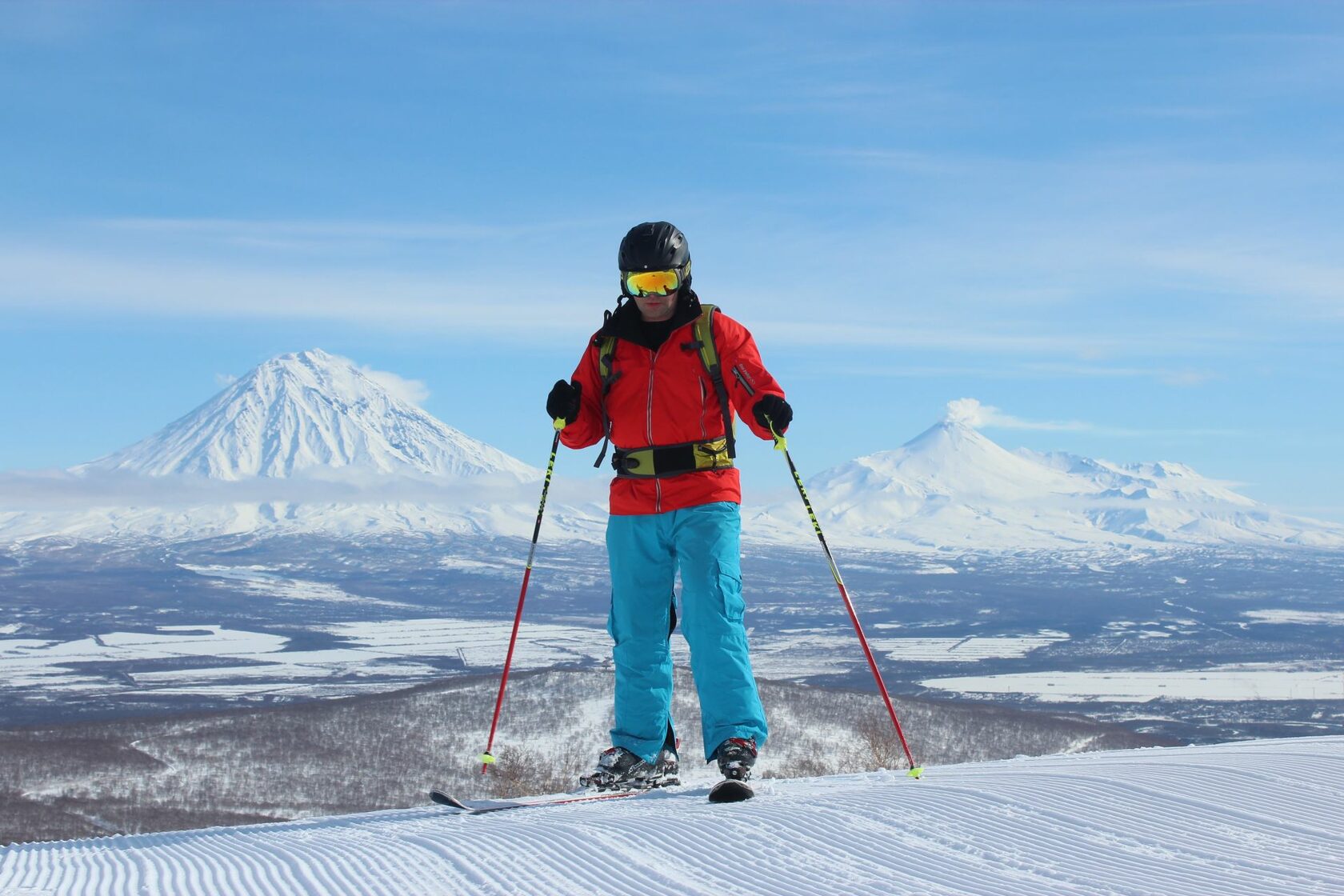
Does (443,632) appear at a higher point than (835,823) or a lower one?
lower

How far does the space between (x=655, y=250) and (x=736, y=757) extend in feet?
7.56

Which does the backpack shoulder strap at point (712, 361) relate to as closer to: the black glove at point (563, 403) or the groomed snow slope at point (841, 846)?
the black glove at point (563, 403)

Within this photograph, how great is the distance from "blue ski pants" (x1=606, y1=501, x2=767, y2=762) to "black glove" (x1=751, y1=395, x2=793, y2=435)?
1.41ft

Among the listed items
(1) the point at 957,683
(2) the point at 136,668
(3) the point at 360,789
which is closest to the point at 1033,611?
(1) the point at 957,683

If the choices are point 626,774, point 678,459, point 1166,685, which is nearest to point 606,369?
point 678,459

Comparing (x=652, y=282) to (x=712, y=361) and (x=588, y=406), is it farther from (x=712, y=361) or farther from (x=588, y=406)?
(x=588, y=406)

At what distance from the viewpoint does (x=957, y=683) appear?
104 m

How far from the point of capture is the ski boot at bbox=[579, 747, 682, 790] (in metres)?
5.21

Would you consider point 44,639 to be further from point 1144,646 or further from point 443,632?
point 1144,646

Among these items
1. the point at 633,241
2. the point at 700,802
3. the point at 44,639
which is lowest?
the point at 44,639

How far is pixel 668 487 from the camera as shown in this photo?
532 centimetres

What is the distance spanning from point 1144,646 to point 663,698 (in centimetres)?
15125

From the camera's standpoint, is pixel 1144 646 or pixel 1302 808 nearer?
pixel 1302 808

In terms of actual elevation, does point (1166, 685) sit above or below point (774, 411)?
below
